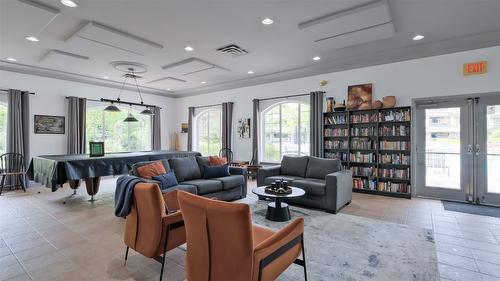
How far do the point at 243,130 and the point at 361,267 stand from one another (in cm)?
591

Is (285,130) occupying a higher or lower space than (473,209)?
higher

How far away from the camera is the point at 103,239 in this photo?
3162 mm

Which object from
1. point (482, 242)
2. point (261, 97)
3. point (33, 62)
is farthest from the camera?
point (261, 97)

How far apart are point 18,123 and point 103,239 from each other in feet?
16.7

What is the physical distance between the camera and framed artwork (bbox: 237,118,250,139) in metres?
7.91

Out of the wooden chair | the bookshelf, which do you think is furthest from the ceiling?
the wooden chair

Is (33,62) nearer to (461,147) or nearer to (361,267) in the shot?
(361,267)

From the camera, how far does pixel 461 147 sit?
4.92 meters

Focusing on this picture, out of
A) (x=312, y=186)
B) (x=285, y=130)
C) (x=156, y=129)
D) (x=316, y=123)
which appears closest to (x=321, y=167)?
(x=312, y=186)

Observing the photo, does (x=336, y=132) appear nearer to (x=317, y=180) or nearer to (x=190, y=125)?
(x=317, y=180)

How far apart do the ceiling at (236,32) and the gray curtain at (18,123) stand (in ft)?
2.21

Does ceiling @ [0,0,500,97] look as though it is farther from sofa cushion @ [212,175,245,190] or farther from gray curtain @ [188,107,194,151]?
gray curtain @ [188,107,194,151]

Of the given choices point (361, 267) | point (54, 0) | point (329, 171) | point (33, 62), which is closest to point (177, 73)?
point (33, 62)

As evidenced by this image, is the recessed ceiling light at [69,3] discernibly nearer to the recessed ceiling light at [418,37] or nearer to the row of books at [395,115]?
the recessed ceiling light at [418,37]
